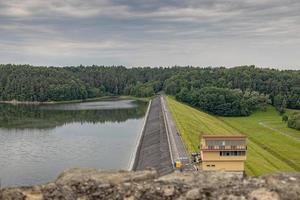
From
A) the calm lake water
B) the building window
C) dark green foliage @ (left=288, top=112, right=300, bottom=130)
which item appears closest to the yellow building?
the building window

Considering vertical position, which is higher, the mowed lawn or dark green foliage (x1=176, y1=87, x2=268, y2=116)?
dark green foliage (x1=176, y1=87, x2=268, y2=116)

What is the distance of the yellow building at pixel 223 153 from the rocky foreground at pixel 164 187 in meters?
34.6

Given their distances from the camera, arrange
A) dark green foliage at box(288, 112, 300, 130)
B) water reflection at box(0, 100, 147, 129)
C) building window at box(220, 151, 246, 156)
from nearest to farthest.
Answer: building window at box(220, 151, 246, 156), water reflection at box(0, 100, 147, 129), dark green foliage at box(288, 112, 300, 130)

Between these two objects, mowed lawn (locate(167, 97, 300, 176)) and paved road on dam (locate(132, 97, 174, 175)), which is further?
mowed lawn (locate(167, 97, 300, 176))

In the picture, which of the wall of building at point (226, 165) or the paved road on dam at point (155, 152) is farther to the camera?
the paved road on dam at point (155, 152)

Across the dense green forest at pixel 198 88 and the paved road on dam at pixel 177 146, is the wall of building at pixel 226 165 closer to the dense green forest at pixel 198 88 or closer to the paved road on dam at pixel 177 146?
the paved road on dam at pixel 177 146

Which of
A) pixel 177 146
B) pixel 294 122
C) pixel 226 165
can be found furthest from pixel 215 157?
pixel 294 122

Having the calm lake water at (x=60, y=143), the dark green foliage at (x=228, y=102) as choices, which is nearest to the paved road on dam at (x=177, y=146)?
the calm lake water at (x=60, y=143)

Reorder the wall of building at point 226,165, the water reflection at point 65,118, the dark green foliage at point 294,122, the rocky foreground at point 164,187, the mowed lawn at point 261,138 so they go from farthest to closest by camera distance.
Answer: the dark green foliage at point 294,122, the water reflection at point 65,118, the mowed lawn at point 261,138, the wall of building at point 226,165, the rocky foreground at point 164,187

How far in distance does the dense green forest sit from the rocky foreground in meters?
115

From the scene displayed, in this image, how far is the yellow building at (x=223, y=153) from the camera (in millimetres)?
40031

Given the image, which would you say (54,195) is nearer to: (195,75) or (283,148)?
(283,148)

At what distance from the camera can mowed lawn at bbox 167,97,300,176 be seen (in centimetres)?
5128

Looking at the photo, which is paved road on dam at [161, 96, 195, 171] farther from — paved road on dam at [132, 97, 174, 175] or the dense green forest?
the dense green forest
